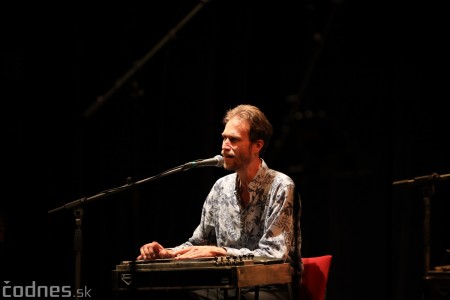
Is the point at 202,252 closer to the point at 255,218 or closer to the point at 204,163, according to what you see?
the point at 204,163

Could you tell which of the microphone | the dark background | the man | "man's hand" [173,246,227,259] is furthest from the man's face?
the dark background

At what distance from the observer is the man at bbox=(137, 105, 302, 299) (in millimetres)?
3389

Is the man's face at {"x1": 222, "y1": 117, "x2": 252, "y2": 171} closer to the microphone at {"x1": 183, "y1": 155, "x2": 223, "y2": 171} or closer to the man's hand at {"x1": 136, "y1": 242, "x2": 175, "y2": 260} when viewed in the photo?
the microphone at {"x1": 183, "y1": 155, "x2": 223, "y2": 171}

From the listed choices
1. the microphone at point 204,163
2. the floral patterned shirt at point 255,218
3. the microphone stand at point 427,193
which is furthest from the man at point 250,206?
the microphone stand at point 427,193

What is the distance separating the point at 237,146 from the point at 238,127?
0.37 feet

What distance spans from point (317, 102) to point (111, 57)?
1.53 m

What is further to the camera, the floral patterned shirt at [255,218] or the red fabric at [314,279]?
the red fabric at [314,279]

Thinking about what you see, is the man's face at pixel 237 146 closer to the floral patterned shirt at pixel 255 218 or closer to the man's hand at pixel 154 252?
the floral patterned shirt at pixel 255 218

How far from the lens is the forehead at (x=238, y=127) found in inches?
145

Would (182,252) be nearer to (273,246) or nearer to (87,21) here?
(273,246)

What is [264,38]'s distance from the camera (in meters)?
4.83

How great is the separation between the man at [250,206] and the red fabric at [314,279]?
0.06 metres

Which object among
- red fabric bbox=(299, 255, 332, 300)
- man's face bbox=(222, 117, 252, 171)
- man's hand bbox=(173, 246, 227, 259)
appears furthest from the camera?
man's face bbox=(222, 117, 252, 171)

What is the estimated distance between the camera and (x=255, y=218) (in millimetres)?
3637
